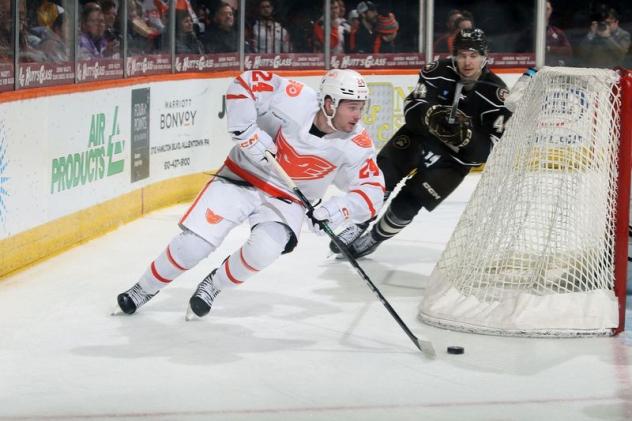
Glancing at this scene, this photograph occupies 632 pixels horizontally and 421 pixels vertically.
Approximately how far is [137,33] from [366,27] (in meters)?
3.05

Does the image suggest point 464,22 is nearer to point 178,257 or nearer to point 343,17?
point 343,17

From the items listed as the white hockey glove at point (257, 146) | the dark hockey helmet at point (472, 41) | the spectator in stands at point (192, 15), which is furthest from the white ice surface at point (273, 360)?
the spectator in stands at point (192, 15)

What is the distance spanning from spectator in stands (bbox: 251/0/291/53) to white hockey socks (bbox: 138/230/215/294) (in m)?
4.89

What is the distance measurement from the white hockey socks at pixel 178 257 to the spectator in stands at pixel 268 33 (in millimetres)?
4888

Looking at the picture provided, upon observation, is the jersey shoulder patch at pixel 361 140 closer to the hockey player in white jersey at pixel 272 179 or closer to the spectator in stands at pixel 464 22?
the hockey player in white jersey at pixel 272 179

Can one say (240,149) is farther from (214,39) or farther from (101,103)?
(214,39)

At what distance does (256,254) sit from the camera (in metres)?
4.56

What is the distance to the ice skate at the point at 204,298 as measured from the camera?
474 cm

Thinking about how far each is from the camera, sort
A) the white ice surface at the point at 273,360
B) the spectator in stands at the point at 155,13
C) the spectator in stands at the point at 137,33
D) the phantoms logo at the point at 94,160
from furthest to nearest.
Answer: the spectator in stands at the point at 155,13 < the spectator in stands at the point at 137,33 < the phantoms logo at the point at 94,160 < the white ice surface at the point at 273,360

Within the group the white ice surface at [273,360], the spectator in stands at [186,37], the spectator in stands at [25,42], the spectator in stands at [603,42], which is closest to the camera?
the white ice surface at [273,360]

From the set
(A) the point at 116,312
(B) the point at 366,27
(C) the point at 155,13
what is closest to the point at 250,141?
(A) the point at 116,312

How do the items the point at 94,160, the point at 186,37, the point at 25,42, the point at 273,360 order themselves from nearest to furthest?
the point at 273,360, the point at 25,42, the point at 94,160, the point at 186,37

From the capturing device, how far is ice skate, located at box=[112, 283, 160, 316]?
4.83 metres

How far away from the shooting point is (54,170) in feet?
20.0
